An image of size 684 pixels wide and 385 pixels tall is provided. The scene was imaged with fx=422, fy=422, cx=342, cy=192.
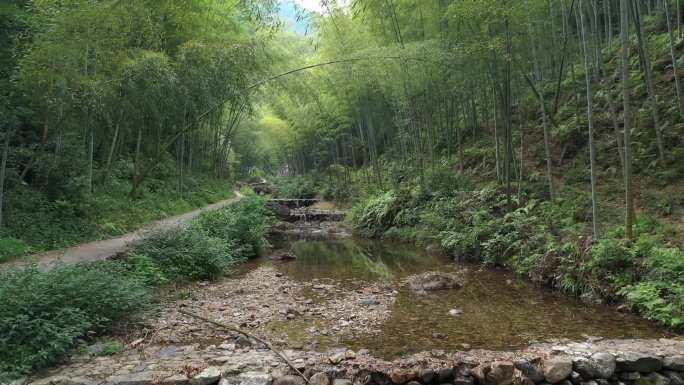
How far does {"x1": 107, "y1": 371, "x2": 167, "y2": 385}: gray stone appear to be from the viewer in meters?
2.92

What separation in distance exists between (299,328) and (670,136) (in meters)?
7.10

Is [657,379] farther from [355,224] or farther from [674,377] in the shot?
[355,224]

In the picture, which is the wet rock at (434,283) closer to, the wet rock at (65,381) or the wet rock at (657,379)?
the wet rock at (657,379)

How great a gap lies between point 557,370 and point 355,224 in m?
9.74

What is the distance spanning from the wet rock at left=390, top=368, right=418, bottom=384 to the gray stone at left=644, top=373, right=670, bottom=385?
1.81 metres

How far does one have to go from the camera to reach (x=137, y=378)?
297cm

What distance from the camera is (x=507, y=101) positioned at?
25.4ft

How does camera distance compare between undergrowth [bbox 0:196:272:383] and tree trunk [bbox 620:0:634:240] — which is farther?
tree trunk [bbox 620:0:634:240]

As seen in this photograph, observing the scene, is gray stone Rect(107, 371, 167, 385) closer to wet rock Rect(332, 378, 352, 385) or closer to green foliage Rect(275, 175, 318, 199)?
wet rock Rect(332, 378, 352, 385)

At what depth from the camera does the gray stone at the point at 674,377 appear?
10.5 ft

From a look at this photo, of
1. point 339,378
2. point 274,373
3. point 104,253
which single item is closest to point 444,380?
point 339,378

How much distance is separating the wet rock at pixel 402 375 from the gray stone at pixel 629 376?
63.9 inches

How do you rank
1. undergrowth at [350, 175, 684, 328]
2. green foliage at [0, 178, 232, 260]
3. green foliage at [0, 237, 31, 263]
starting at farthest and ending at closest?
1. green foliage at [0, 178, 232, 260]
2. green foliage at [0, 237, 31, 263]
3. undergrowth at [350, 175, 684, 328]


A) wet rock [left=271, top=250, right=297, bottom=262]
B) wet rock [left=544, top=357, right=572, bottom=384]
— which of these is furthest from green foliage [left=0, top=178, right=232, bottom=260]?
wet rock [left=544, top=357, right=572, bottom=384]
